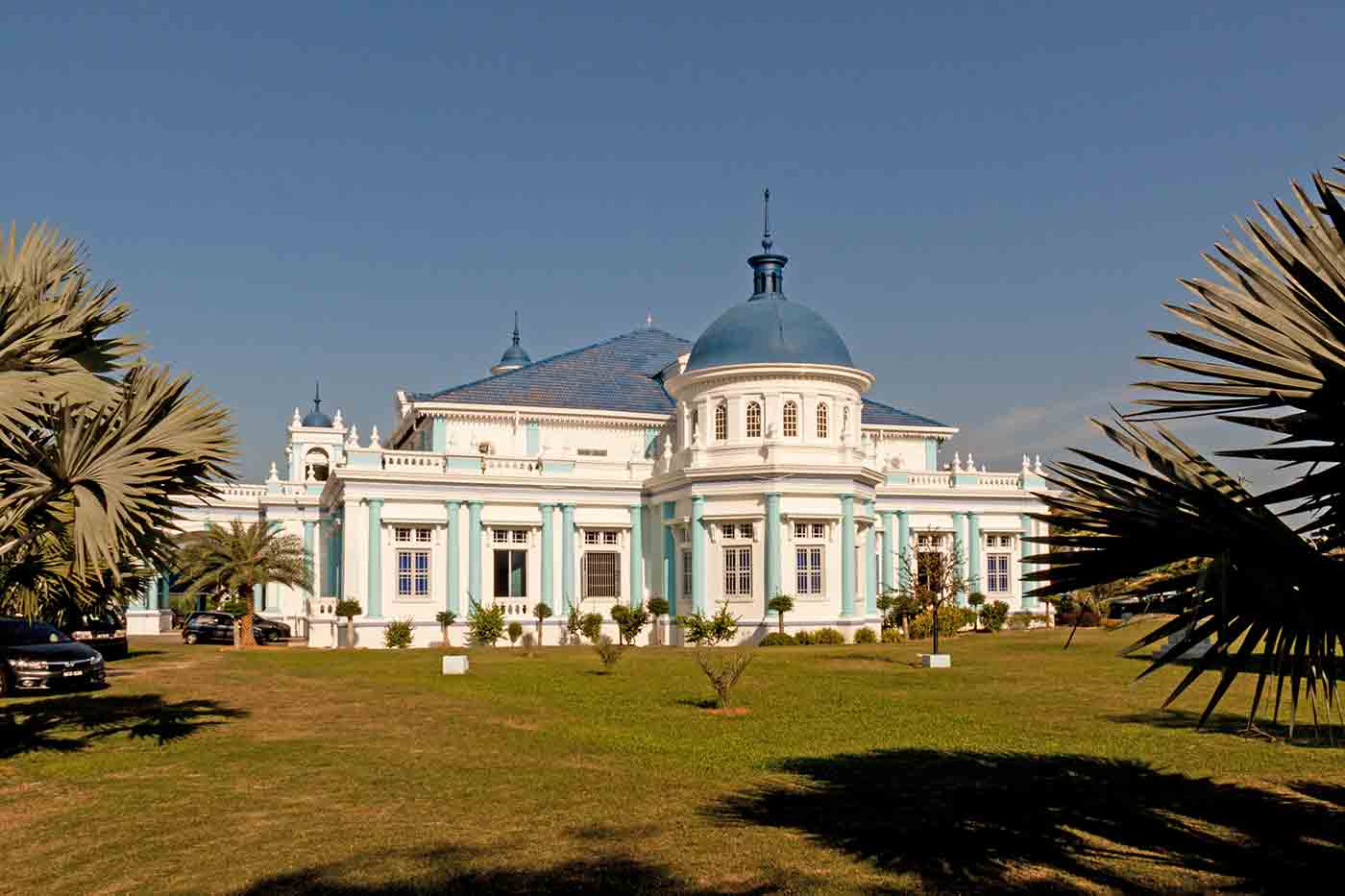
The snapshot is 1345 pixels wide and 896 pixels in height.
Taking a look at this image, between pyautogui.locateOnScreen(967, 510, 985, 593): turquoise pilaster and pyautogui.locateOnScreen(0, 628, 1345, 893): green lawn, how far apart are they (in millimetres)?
25888

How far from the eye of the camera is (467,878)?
846 cm

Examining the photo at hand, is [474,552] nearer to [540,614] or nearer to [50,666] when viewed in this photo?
[540,614]

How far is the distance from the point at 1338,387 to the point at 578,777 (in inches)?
324

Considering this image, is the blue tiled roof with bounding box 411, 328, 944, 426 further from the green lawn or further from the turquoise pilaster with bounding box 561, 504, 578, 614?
the green lawn

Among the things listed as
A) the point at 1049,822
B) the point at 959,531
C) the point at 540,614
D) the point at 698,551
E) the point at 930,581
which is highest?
the point at 959,531

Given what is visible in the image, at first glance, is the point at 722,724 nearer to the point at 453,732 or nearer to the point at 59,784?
the point at 453,732

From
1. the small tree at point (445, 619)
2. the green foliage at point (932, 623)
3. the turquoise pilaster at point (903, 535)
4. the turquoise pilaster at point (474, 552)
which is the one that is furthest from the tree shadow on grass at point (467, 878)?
the turquoise pilaster at point (903, 535)

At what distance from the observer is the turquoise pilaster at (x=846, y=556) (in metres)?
37.6

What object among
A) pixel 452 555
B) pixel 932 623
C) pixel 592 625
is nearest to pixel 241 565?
pixel 452 555

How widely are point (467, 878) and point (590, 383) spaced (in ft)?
131

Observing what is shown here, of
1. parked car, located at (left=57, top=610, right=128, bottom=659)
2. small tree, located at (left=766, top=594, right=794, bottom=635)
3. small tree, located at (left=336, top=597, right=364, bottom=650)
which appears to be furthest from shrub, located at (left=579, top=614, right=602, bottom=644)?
parked car, located at (left=57, top=610, right=128, bottom=659)

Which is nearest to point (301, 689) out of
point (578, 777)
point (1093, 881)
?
point (578, 777)

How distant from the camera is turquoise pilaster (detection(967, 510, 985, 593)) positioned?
4671 cm

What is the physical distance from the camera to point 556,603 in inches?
1629
